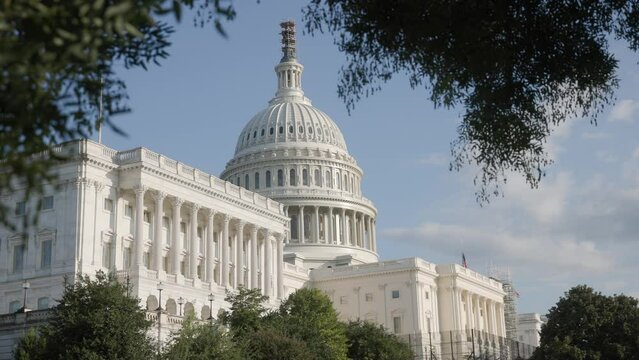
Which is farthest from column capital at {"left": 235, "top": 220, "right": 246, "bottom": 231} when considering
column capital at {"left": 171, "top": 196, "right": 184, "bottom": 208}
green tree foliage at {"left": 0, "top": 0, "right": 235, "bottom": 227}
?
green tree foliage at {"left": 0, "top": 0, "right": 235, "bottom": 227}

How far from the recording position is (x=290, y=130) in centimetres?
17438

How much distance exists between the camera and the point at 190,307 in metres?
93.8

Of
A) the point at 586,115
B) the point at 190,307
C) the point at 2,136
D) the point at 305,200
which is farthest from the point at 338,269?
the point at 2,136

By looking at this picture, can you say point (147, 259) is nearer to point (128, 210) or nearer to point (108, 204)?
point (128, 210)

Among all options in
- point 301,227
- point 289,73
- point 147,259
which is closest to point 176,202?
point 147,259

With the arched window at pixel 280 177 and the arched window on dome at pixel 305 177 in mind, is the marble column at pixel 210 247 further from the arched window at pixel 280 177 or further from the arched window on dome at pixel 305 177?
the arched window on dome at pixel 305 177

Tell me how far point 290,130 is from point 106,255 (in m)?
86.5

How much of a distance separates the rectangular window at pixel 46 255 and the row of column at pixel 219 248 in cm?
822

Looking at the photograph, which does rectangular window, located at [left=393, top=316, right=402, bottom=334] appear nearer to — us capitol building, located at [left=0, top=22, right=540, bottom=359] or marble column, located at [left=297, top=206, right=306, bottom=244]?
us capitol building, located at [left=0, top=22, right=540, bottom=359]

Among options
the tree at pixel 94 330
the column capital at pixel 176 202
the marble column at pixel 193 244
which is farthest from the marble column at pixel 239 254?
the tree at pixel 94 330

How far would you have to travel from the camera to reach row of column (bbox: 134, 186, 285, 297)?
94812 mm

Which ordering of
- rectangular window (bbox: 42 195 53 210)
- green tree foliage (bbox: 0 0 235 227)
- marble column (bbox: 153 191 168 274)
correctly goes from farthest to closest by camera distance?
1. marble column (bbox: 153 191 168 274)
2. rectangular window (bbox: 42 195 53 210)
3. green tree foliage (bbox: 0 0 235 227)

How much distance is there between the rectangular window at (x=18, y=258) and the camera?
88.7 meters

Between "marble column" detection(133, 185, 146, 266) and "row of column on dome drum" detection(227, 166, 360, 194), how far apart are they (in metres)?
72.6
